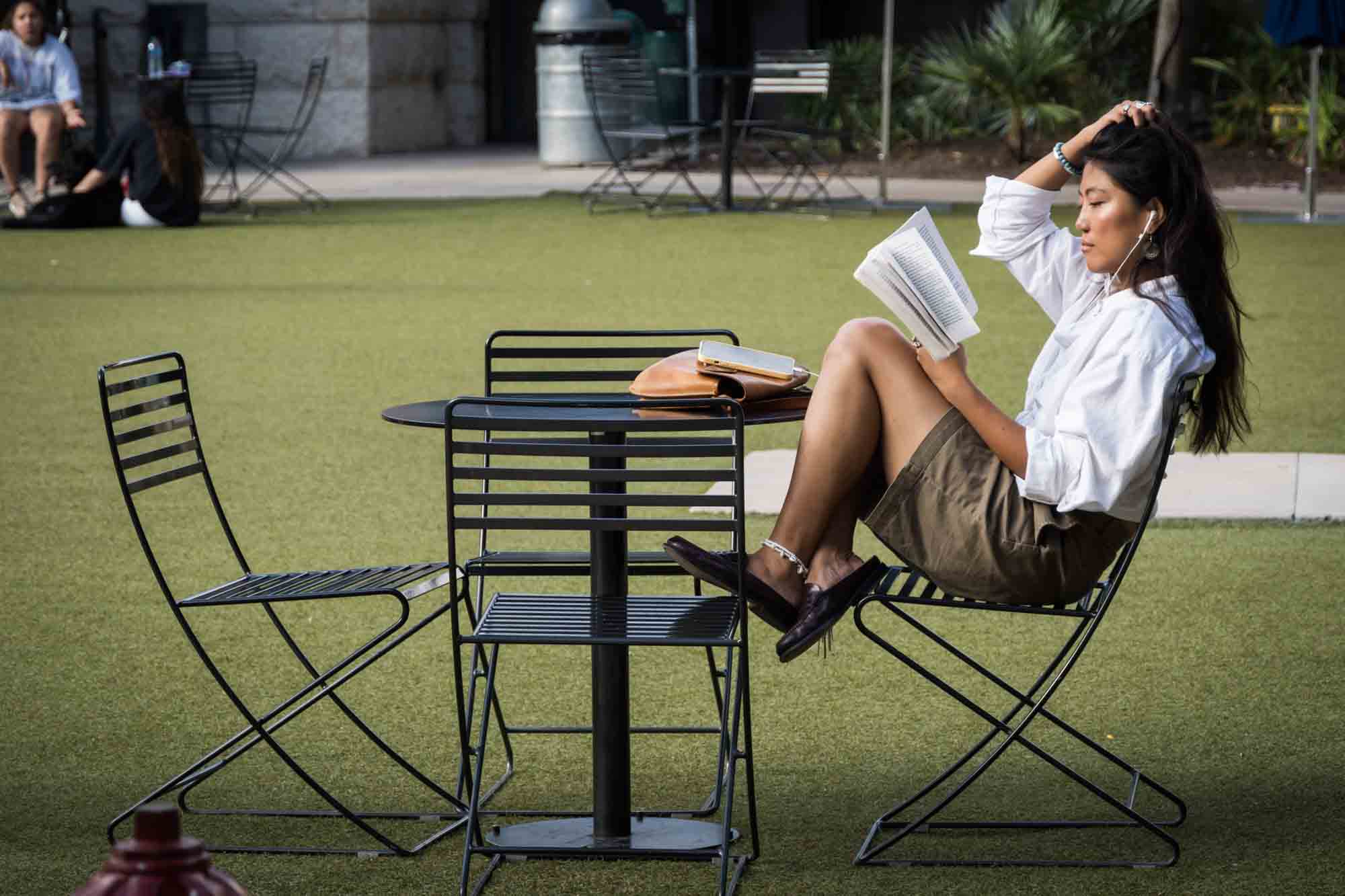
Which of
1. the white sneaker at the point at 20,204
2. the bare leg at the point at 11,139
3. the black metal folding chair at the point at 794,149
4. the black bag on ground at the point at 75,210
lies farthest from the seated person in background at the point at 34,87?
the black metal folding chair at the point at 794,149

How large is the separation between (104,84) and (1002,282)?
10.2 meters

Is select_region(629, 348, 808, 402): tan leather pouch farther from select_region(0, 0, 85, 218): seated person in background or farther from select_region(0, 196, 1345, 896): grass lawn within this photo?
select_region(0, 0, 85, 218): seated person in background

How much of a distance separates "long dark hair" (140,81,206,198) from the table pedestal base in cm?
1119

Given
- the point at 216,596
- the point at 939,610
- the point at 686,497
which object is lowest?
the point at 939,610

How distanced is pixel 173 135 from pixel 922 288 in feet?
39.0

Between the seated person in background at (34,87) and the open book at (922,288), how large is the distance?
13271mm

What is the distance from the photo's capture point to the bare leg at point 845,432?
3574 millimetres

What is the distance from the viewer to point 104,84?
1855 cm

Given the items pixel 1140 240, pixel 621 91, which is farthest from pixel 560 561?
pixel 621 91

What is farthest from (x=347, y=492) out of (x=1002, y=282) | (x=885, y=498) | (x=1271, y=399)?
(x=1002, y=282)

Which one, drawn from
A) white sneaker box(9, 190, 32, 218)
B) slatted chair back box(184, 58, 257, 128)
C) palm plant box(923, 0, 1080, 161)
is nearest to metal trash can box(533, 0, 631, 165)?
slatted chair back box(184, 58, 257, 128)

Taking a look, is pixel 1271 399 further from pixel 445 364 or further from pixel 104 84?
pixel 104 84

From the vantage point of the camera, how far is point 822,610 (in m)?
3.58

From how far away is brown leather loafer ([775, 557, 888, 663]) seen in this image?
3.52 meters
